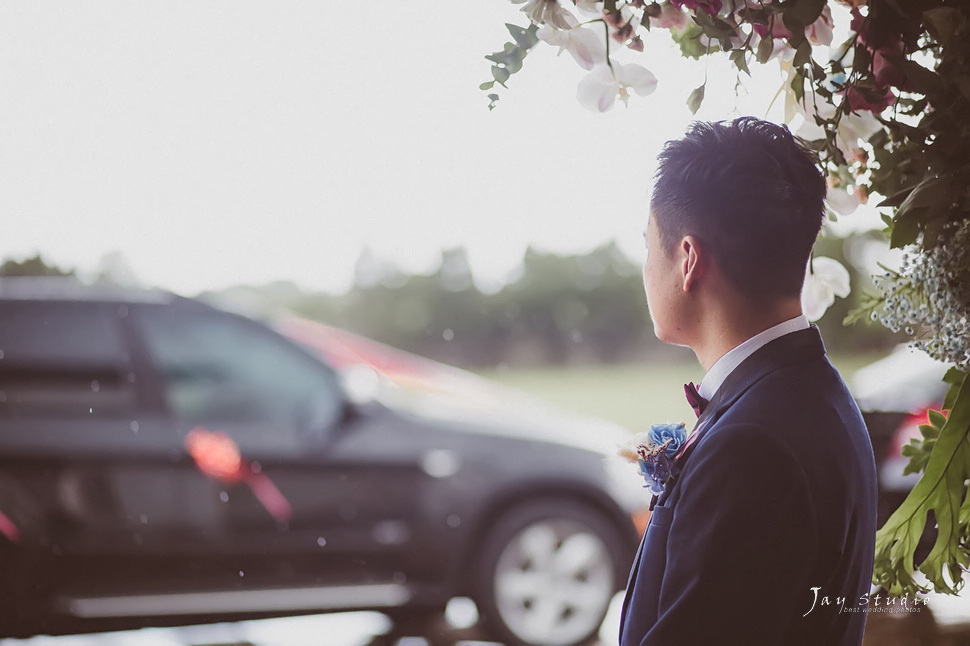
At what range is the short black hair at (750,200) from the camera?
0.82 m

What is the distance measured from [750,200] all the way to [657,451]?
24cm

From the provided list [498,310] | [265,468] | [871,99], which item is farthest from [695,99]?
[498,310]

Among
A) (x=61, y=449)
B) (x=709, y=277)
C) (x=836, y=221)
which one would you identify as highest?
(x=61, y=449)

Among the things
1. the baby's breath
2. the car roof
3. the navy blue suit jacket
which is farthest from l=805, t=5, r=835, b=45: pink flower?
the car roof

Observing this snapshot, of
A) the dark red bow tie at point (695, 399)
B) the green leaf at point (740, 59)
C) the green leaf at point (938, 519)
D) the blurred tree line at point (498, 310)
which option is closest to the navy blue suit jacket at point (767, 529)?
the dark red bow tie at point (695, 399)

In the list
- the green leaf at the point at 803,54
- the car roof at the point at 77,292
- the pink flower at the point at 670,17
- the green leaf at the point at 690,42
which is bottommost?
the green leaf at the point at 803,54

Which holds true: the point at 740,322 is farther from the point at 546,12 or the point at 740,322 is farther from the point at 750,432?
the point at 546,12

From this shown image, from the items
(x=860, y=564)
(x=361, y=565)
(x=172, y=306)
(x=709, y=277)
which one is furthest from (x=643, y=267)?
(x=172, y=306)

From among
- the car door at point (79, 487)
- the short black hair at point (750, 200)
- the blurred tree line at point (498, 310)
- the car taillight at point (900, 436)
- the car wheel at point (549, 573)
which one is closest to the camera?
the short black hair at point (750, 200)

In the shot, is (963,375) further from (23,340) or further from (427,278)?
(427,278)

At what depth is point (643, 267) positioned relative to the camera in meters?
0.92

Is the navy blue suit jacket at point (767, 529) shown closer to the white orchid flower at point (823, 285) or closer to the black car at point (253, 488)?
the white orchid flower at point (823, 285)

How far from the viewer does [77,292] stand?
332 cm

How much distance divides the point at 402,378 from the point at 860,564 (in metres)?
3.04
